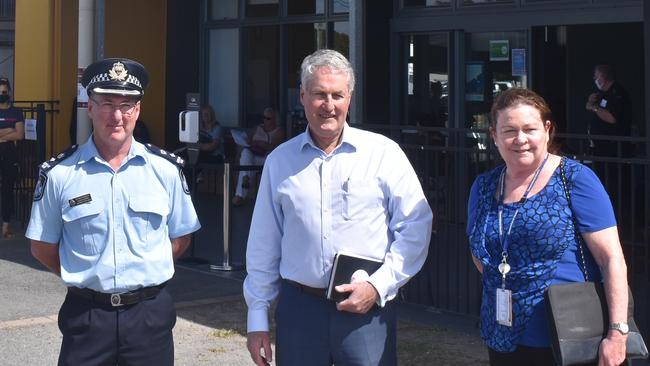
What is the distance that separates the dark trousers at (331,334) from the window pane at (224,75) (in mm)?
13758

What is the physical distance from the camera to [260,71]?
57.2ft

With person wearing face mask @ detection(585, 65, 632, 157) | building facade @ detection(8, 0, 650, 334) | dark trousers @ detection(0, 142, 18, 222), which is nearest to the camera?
building facade @ detection(8, 0, 650, 334)

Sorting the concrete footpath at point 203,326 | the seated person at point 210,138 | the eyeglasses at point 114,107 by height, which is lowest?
the concrete footpath at point 203,326

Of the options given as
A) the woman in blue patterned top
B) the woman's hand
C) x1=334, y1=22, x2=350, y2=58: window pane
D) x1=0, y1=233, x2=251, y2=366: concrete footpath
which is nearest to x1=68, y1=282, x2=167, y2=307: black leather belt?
the woman in blue patterned top

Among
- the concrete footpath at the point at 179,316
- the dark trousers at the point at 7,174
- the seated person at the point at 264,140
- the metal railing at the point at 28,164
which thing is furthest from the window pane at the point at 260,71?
the concrete footpath at the point at 179,316

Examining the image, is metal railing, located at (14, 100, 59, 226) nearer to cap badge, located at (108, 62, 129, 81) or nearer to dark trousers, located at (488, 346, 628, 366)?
cap badge, located at (108, 62, 129, 81)

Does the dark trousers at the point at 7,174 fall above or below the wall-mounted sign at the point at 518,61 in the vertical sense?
below

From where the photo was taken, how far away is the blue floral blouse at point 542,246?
3902 millimetres

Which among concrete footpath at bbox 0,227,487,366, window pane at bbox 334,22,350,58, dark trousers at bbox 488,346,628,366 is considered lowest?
concrete footpath at bbox 0,227,487,366

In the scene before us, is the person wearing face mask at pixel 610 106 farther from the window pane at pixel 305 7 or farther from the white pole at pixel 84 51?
the white pole at pixel 84 51

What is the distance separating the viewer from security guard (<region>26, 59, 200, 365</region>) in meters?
4.45

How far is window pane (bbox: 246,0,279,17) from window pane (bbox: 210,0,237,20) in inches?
13.1

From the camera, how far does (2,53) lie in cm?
2745

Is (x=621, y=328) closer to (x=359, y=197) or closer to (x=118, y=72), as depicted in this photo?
(x=359, y=197)
